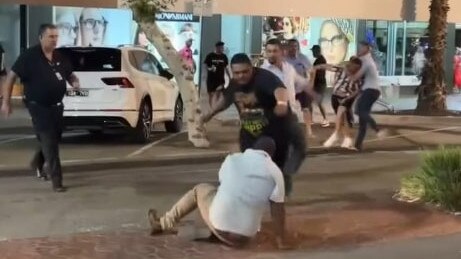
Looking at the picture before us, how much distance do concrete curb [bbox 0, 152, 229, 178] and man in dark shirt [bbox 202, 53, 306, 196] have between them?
438cm

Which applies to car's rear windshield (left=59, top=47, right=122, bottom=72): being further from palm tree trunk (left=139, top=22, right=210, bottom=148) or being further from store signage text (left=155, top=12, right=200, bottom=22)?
store signage text (left=155, top=12, right=200, bottom=22)

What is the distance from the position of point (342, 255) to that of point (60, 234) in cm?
258

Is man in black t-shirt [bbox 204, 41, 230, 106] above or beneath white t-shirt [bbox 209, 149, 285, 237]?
above

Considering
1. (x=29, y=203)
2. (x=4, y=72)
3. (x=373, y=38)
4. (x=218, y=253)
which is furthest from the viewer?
(x=373, y=38)

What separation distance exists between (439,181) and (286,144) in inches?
77.7

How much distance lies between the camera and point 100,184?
434 inches

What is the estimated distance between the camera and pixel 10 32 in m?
24.0

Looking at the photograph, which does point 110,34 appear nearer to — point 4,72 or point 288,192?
point 4,72

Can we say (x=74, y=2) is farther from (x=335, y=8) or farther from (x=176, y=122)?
(x=335, y=8)

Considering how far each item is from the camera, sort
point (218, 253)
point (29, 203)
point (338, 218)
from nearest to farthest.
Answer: point (218, 253)
point (338, 218)
point (29, 203)

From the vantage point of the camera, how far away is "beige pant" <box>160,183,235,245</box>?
7.58 meters

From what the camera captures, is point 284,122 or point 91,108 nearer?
point 284,122

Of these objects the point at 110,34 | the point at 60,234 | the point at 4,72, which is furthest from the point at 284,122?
the point at 110,34

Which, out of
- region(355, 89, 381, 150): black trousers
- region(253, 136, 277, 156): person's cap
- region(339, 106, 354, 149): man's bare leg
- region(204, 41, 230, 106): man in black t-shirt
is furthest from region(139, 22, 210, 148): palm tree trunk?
region(253, 136, 277, 156): person's cap
